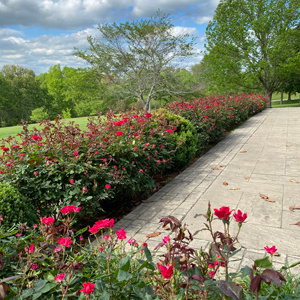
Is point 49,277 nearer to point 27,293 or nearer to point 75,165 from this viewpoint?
point 27,293

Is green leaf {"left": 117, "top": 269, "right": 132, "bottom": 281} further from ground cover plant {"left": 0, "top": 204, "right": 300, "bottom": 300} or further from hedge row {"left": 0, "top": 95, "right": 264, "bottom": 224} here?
hedge row {"left": 0, "top": 95, "right": 264, "bottom": 224}

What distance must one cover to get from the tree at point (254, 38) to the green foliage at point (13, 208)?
21.3 meters

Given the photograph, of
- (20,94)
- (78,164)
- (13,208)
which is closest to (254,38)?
(78,164)

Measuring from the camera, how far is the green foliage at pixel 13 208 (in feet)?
7.97

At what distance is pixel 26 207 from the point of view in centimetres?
266

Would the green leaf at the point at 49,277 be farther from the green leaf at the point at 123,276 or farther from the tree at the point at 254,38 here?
the tree at the point at 254,38

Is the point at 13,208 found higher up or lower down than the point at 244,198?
higher up

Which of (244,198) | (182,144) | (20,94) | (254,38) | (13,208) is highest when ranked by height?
(254,38)

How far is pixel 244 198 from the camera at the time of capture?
12.7 feet

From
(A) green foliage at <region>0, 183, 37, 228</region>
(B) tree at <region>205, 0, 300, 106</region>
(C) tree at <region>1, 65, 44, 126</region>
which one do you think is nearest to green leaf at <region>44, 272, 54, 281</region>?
(A) green foliage at <region>0, 183, 37, 228</region>

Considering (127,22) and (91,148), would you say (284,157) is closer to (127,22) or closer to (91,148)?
(91,148)

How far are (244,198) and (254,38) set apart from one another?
858 inches

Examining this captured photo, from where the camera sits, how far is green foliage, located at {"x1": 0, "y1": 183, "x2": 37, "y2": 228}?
7.97 ft

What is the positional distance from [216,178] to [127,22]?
23213 mm
